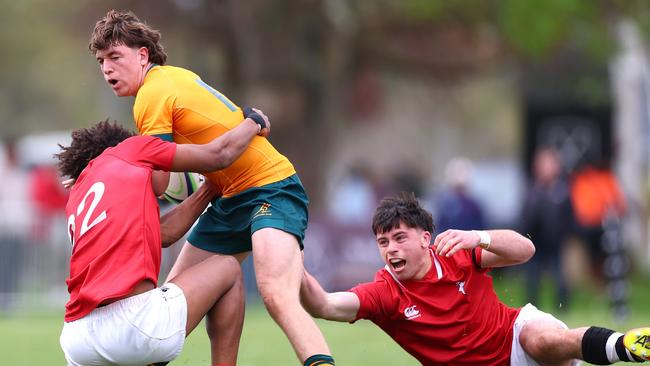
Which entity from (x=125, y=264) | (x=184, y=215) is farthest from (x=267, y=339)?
(x=125, y=264)

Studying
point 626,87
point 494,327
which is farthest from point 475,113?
point 494,327

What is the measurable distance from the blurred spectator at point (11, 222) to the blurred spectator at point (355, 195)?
5488 millimetres

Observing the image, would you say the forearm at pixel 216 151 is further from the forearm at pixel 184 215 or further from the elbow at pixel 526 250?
the elbow at pixel 526 250

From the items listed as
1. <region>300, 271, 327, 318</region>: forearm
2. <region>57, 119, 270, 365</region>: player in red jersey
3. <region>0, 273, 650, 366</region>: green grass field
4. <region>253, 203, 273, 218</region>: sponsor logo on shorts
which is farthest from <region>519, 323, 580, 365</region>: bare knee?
<region>0, 273, 650, 366</region>: green grass field

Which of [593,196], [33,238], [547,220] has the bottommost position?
[547,220]

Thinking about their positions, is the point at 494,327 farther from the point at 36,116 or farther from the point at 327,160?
the point at 36,116

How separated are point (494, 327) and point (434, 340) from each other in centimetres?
33

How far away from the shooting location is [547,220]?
53.1 feet

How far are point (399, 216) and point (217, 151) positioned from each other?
40.0 inches

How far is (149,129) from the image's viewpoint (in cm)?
661

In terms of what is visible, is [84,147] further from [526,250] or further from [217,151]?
[526,250]

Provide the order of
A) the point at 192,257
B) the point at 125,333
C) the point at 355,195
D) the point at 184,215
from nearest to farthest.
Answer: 1. the point at 125,333
2. the point at 184,215
3. the point at 192,257
4. the point at 355,195

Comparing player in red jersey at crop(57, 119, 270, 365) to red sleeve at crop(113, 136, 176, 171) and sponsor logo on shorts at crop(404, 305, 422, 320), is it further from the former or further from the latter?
sponsor logo on shorts at crop(404, 305, 422, 320)

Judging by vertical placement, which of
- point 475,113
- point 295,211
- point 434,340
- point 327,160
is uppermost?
point 475,113
